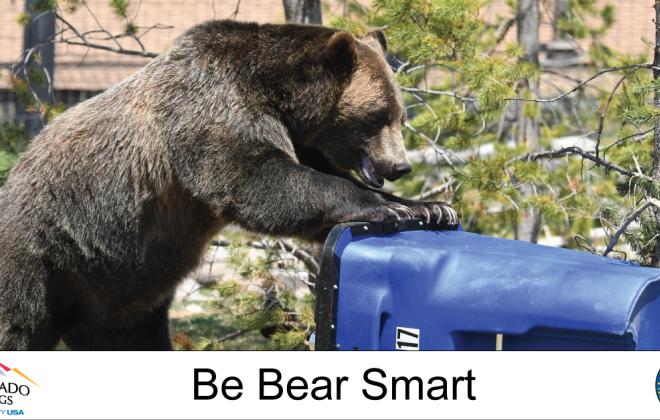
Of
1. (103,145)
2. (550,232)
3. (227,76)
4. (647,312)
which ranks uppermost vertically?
(227,76)

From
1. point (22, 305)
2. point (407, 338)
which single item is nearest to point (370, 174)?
point (407, 338)

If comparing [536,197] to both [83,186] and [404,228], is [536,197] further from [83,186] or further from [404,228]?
[83,186]

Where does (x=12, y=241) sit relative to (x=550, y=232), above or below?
above

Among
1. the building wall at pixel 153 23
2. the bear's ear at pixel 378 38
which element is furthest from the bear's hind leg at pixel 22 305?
the building wall at pixel 153 23

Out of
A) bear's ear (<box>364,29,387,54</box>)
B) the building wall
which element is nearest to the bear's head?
bear's ear (<box>364,29,387,54</box>)

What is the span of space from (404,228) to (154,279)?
4.96 feet

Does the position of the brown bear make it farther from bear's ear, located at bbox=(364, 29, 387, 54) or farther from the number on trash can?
the number on trash can

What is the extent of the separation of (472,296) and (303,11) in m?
3.55

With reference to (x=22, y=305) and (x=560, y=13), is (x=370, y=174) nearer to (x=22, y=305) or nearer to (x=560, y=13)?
(x=22, y=305)

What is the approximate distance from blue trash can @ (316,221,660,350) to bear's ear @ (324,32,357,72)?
4.03 feet

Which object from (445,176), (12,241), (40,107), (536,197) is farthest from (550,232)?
(12,241)

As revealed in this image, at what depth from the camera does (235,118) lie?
14.1 ft

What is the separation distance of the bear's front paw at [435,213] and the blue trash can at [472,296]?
296mm

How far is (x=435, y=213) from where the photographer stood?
13.5 ft
